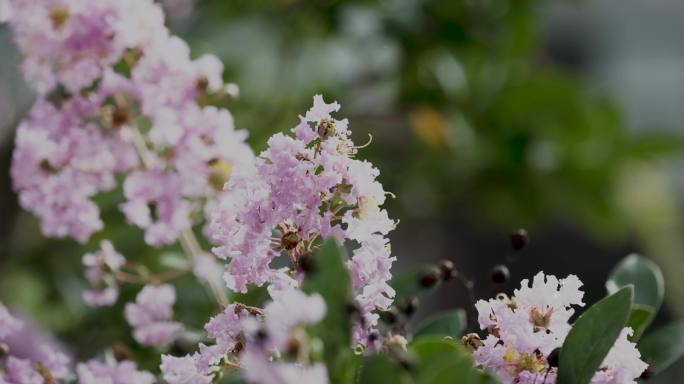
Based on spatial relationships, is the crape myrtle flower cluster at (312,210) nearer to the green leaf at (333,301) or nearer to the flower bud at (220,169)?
the green leaf at (333,301)

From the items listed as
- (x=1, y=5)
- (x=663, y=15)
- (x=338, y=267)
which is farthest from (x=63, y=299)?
(x=663, y=15)

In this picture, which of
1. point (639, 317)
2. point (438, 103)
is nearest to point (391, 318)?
point (639, 317)

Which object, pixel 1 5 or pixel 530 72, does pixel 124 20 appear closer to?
pixel 1 5

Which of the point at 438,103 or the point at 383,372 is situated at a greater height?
the point at 438,103

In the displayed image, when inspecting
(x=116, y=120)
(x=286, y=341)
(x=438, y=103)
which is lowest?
(x=286, y=341)

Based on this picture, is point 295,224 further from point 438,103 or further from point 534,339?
point 438,103

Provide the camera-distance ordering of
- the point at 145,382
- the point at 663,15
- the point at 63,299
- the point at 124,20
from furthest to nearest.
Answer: the point at 663,15
the point at 63,299
the point at 124,20
the point at 145,382

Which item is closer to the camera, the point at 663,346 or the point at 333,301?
the point at 333,301
